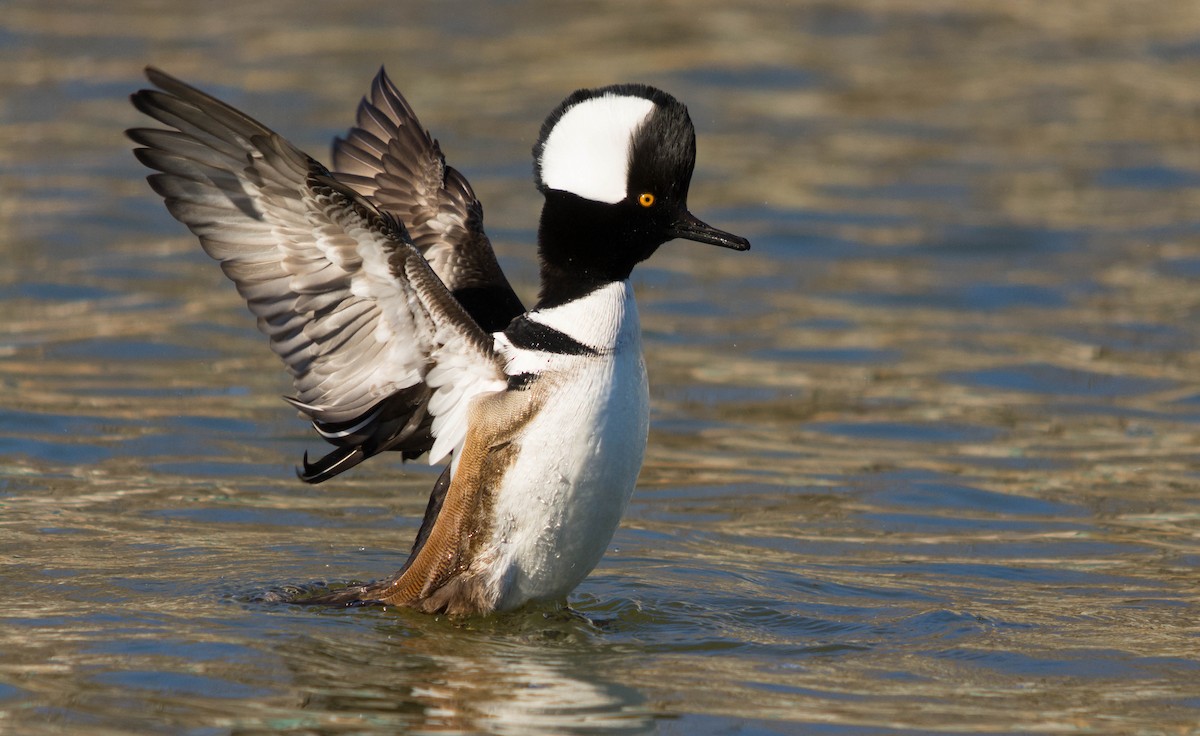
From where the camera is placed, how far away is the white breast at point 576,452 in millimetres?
6816

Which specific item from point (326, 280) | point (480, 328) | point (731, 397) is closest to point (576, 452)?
point (480, 328)

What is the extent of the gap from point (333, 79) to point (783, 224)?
498cm

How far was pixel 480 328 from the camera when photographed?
272 inches

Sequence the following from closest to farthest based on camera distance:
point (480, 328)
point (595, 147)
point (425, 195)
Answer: point (595, 147) → point (480, 328) → point (425, 195)

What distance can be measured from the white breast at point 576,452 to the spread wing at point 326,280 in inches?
11.3

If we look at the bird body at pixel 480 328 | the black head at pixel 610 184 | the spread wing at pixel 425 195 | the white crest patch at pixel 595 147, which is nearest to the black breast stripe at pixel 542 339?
the bird body at pixel 480 328

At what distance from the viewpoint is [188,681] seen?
6422mm

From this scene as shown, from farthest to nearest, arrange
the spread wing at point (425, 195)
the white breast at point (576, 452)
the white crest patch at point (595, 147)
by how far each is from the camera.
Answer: the spread wing at point (425, 195), the white breast at point (576, 452), the white crest patch at point (595, 147)

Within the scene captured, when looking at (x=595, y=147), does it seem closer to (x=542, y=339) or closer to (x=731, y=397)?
(x=542, y=339)

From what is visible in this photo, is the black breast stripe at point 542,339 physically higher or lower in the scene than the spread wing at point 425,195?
lower

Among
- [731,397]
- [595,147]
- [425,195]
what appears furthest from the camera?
[731,397]

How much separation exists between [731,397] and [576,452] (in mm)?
4757

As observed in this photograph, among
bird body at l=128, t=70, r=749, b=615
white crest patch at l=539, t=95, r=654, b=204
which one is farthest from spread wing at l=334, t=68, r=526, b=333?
white crest patch at l=539, t=95, r=654, b=204

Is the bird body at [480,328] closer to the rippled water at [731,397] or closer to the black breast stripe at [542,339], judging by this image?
the black breast stripe at [542,339]
